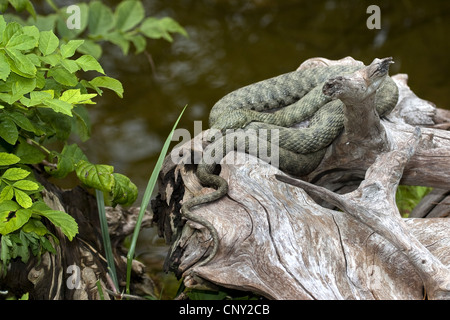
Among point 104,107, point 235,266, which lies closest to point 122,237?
point 235,266

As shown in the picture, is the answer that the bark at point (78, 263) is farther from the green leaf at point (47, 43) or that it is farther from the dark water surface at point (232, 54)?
the dark water surface at point (232, 54)

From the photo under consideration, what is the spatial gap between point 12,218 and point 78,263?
93 cm

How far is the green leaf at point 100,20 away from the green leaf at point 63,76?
1641 mm

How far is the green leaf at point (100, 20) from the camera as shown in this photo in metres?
4.57

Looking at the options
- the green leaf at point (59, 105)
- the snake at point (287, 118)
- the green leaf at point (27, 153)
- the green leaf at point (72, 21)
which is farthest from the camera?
the green leaf at point (72, 21)

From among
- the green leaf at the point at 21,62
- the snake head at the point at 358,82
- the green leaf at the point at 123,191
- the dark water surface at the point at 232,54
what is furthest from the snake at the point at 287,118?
the dark water surface at the point at 232,54

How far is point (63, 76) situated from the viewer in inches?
119

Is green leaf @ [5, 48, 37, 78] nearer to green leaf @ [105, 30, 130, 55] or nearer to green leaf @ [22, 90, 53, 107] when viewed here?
green leaf @ [22, 90, 53, 107]

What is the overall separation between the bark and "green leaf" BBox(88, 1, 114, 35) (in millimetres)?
1290

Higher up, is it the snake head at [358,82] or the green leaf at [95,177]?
the snake head at [358,82]

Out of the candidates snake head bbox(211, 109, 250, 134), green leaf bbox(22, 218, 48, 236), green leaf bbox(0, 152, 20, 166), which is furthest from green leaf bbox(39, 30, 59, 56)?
snake head bbox(211, 109, 250, 134)

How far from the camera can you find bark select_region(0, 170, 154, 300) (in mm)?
3361

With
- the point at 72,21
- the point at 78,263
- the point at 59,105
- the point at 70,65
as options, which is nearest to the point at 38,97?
the point at 59,105

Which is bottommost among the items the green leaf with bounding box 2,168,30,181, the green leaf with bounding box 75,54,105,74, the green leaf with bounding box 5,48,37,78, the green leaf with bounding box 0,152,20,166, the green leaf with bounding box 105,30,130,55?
the green leaf with bounding box 2,168,30,181
